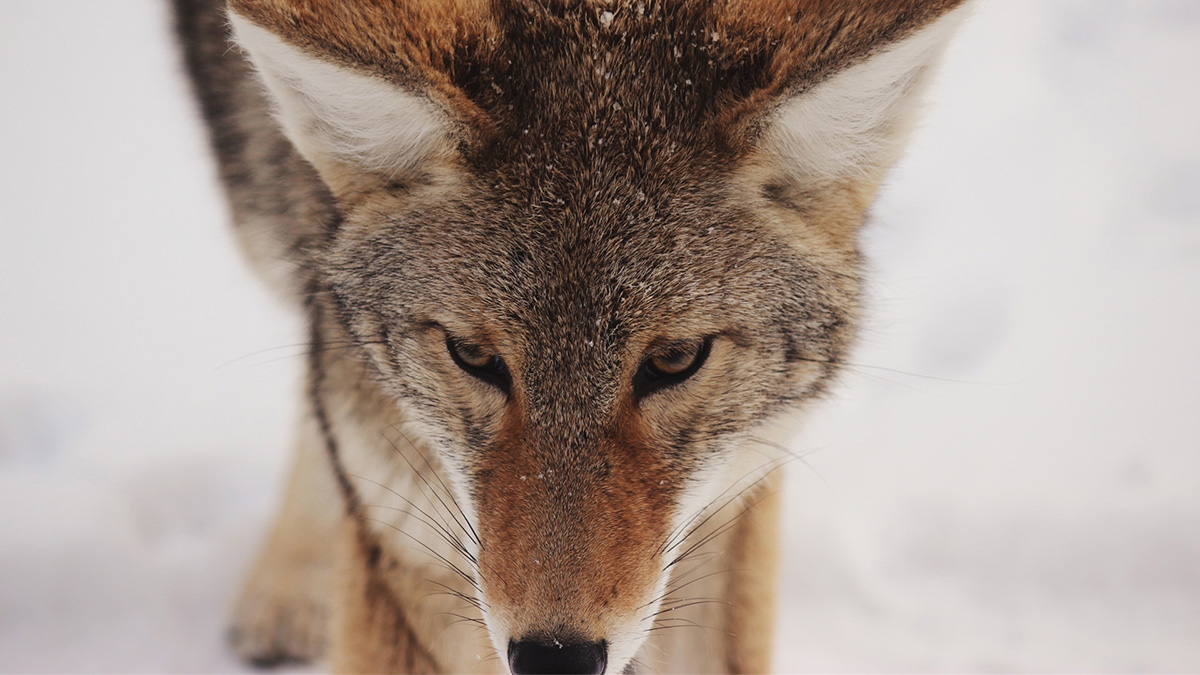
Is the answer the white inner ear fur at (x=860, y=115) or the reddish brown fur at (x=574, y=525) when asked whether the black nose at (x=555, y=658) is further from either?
the white inner ear fur at (x=860, y=115)

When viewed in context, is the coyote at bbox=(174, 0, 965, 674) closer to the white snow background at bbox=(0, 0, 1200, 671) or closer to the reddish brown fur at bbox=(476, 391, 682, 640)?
the reddish brown fur at bbox=(476, 391, 682, 640)

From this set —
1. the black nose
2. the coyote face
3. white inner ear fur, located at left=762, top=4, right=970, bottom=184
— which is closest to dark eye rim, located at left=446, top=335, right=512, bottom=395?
the coyote face

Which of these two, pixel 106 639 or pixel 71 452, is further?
pixel 71 452

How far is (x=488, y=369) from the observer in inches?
77.9

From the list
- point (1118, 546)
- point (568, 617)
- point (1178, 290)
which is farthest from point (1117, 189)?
point (568, 617)

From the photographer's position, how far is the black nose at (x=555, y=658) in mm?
1766

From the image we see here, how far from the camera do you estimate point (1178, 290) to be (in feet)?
12.5

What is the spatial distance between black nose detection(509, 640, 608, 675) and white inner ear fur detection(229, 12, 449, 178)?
1.08m

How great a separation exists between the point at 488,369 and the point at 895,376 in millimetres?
2446

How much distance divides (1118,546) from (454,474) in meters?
2.41

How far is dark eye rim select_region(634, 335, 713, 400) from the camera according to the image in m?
1.93

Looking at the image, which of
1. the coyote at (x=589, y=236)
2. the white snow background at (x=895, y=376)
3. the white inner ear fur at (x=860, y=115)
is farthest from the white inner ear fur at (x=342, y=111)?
the white snow background at (x=895, y=376)

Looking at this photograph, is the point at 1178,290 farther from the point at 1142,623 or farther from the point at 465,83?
the point at 465,83

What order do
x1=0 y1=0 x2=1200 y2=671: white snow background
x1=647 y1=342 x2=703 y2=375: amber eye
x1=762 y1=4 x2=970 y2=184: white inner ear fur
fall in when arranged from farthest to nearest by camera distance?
x1=0 y1=0 x2=1200 y2=671: white snow background, x1=647 y1=342 x2=703 y2=375: amber eye, x1=762 y1=4 x2=970 y2=184: white inner ear fur
